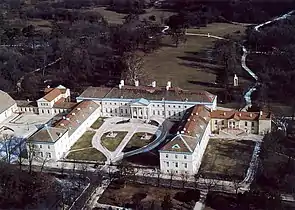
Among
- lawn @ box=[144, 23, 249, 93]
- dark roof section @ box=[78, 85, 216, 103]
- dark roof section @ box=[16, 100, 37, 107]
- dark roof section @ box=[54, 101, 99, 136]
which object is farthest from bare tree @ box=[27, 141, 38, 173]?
lawn @ box=[144, 23, 249, 93]

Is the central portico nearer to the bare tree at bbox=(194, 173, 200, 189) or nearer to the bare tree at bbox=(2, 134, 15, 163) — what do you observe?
the bare tree at bbox=(2, 134, 15, 163)

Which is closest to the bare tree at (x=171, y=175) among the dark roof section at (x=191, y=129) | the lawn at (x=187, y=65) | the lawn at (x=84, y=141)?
the dark roof section at (x=191, y=129)

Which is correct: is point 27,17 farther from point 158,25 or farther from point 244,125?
point 244,125

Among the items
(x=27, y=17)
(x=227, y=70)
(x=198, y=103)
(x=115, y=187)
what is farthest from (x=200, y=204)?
(x=27, y=17)

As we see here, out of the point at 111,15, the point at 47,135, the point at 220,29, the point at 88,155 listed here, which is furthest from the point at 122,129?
the point at 111,15

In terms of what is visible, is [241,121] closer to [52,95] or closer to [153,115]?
[153,115]
